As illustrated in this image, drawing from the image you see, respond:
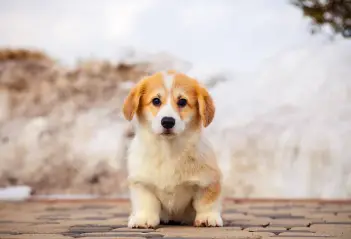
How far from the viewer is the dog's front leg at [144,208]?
2719 millimetres

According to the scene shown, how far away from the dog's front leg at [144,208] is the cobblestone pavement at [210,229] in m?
0.05

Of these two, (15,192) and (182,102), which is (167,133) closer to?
(182,102)

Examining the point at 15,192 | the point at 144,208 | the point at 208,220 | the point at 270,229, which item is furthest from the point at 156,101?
the point at 15,192

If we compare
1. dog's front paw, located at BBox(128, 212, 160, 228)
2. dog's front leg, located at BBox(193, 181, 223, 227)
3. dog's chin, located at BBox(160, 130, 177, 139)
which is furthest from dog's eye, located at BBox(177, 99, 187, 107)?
dog's front paw, located at BBox(128, 212, 160, 228)

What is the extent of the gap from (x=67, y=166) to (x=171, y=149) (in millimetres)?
3870

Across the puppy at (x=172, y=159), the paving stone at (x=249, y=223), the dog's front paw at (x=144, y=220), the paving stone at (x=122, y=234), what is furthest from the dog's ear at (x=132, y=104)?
the paving stone at (x=249, y=223)

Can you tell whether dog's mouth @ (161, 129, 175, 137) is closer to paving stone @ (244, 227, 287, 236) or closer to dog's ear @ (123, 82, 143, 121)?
dog's ear @ (123, 82, 143, 121)

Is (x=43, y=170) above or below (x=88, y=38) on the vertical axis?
below

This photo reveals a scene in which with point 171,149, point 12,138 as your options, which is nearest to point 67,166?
point 12,138

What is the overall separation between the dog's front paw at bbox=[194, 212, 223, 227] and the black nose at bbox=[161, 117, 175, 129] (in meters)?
0.48

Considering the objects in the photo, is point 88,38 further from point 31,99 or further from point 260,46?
point 260,46

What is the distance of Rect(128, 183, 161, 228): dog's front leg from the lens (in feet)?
8.92

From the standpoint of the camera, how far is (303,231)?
8.61 feet

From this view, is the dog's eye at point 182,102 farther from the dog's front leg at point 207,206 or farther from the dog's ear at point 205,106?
the dog's front leg at point 207,206
